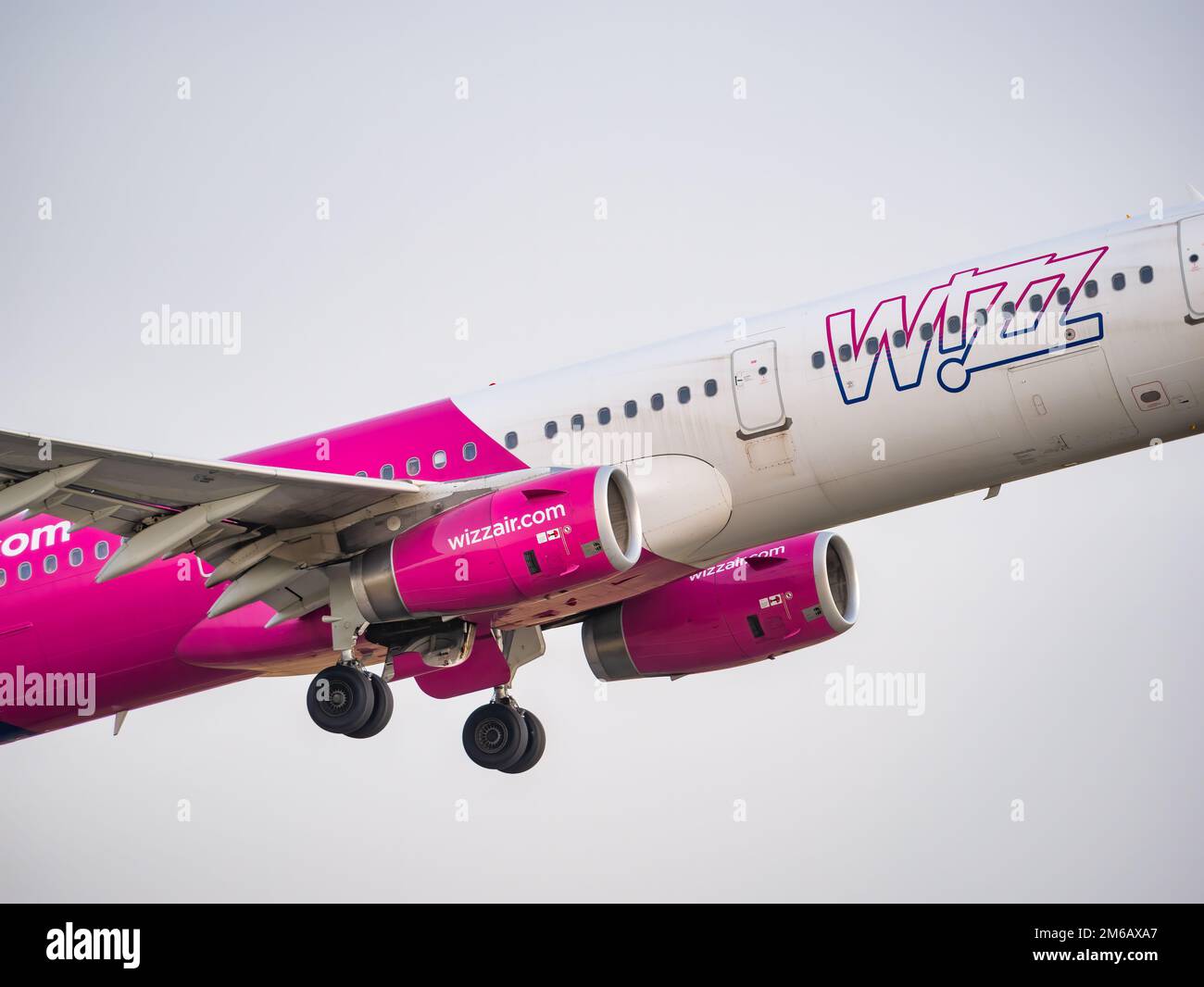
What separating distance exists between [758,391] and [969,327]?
8.99 feet

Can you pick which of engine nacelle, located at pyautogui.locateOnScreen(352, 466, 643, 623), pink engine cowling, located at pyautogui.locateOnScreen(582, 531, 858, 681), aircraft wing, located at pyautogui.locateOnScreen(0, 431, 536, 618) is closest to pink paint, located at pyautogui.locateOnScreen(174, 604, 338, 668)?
aircraft wing, located at pyautogui.locateOnScreen(0, 431, 536, 618)

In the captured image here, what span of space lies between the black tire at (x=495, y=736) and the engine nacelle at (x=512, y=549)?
5128 millimetres

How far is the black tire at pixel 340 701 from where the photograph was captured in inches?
925

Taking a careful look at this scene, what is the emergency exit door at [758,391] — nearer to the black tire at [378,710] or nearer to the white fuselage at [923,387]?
the white fuselage at [923,387]

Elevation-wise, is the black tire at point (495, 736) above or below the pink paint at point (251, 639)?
below

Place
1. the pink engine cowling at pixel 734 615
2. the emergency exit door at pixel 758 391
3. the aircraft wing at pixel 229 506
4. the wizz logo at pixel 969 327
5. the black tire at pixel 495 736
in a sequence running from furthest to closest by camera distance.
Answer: the black tire at pixel 495 736, the pink engine cowling at pixel 734 615, the emergency exit door at pixel 758 391, the wizz logo at pixel 969 327, the aircraft wing at pixel 229 506

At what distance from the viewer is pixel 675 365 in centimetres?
2272

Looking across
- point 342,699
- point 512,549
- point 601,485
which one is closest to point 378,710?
point 342,699

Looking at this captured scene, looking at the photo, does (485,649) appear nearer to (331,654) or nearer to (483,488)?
(331,654)

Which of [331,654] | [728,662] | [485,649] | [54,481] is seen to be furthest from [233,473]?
[728,662]

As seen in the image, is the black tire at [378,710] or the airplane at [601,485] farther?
the black tire at [378,710]

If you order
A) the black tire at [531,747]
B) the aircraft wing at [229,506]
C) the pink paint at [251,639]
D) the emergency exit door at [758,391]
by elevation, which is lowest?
the black tire at [531,747]

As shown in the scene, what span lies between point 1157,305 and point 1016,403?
6.49 feet

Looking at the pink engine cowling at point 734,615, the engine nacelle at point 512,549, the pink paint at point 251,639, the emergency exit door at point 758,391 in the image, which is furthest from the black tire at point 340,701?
the emergency exit door at point 758,391
